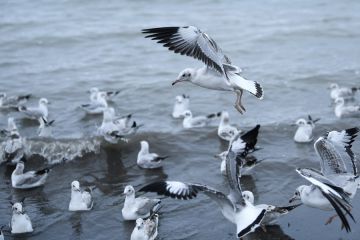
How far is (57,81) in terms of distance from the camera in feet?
53.4

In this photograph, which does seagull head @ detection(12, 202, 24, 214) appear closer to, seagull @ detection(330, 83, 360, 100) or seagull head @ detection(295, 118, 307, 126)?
seagull head @ detection(295, 118, 307, 126)

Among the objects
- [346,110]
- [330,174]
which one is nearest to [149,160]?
[330,174]

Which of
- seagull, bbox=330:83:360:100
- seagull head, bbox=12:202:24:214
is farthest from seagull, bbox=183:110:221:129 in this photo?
seagull head, bbox=12:202:24:214

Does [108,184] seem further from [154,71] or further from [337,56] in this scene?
[337,56]

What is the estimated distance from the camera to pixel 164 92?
50.2 ft

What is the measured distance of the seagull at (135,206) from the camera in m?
8.81

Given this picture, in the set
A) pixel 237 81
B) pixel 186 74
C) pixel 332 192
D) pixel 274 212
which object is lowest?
pixel 274 212

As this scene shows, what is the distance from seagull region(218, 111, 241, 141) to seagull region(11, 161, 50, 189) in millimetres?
3361

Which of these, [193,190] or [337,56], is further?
[337,56]

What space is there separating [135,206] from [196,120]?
4.00m

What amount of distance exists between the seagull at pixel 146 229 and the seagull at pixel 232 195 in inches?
38.6

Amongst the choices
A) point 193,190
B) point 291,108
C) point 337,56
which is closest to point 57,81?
point 291,108

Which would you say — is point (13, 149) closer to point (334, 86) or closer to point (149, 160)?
point (149, 160)

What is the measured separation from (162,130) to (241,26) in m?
9.23
